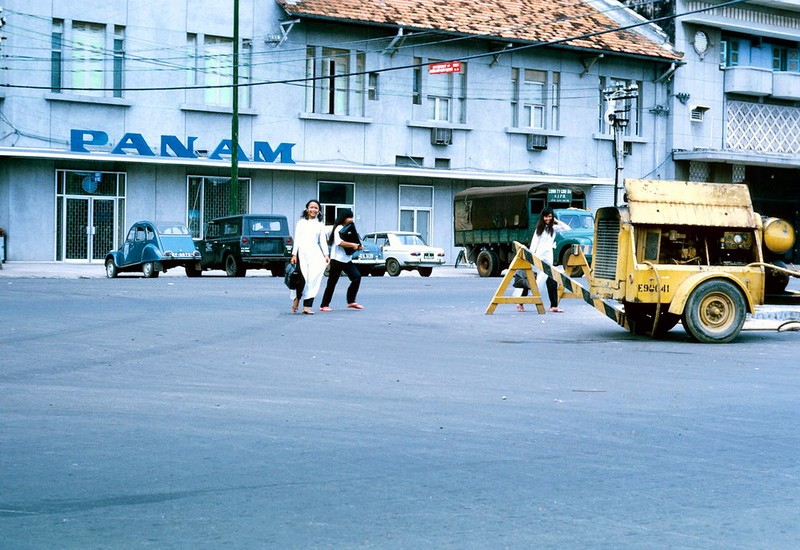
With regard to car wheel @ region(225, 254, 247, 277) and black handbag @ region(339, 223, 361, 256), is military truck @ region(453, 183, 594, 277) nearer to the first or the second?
car wheel @ region(225, 254, 247, 277)

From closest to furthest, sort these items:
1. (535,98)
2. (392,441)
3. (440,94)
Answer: (392,441)
(440,94)
(535,98)

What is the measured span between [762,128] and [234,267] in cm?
2709

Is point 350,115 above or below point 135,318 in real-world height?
above

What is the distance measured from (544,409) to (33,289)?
1696 centimetres

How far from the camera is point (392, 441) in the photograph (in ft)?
25.6

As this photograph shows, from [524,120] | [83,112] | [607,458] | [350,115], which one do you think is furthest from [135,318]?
[524,120]

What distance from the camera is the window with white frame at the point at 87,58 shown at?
3869 cm

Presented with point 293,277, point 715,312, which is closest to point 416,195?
point 293,277

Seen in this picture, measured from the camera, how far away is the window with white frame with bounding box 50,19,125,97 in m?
38.7

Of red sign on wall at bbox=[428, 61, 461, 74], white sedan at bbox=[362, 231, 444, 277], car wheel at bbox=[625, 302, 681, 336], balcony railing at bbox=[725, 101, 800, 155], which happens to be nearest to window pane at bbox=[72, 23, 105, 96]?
white sedan at bbox=[362, 231, 444, 277]

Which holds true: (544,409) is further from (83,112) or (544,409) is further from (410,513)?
(83,112)

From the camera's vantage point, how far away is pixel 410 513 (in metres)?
5.85

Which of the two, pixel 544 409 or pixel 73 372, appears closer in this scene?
pixel 544 409

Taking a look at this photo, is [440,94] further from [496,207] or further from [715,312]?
[715,312]
